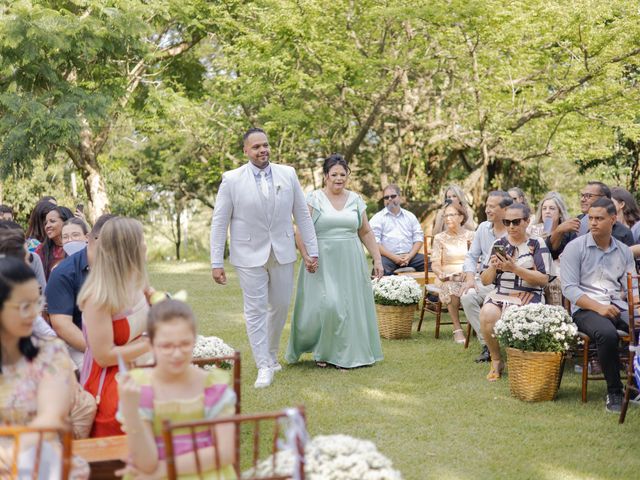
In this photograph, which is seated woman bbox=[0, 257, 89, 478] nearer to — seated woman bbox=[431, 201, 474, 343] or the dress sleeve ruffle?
the dress sleeve ruffle

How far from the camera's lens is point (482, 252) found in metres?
7.79

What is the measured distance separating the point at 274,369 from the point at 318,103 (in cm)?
1256

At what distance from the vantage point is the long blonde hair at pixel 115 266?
382 centimetres

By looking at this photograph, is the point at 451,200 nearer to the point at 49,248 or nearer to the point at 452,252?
the point at 452,252

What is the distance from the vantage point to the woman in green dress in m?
7.69

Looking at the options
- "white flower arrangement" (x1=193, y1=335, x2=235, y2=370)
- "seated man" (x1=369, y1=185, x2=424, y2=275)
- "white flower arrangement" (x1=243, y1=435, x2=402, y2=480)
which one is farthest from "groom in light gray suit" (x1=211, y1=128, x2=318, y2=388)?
"white flower arrangement" (x1=243, y1=435, x2=402, y2=480)

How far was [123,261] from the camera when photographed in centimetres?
384

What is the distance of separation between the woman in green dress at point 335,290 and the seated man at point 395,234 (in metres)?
2.54

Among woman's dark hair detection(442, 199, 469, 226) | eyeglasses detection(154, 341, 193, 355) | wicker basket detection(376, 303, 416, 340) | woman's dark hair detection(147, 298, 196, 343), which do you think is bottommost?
wicker basket detection(376, 303, 416, 340)

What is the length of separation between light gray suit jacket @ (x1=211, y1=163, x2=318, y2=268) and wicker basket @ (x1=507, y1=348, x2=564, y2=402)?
2.12m

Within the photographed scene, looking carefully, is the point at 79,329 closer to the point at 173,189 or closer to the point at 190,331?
the point at 190,331

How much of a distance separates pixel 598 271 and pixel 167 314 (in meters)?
4.23

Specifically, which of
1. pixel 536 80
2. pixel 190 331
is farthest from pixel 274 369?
pixel 536 80

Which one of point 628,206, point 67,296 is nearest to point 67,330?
point 67,296
